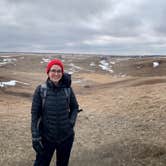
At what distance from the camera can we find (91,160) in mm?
6930

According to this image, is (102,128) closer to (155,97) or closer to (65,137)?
(155,97)

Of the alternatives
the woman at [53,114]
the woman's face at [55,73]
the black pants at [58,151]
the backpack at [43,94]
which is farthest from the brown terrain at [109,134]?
the woman's face at [55,73]

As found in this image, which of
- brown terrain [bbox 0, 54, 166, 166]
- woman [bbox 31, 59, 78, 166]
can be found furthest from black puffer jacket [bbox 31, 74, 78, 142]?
brown terrain [bbox 0, 54, 166, 166]

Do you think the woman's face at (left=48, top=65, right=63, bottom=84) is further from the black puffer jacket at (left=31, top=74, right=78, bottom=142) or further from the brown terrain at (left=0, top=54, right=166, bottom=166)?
the brown terrain at (left=0, top=54, right=166, bottom=166)

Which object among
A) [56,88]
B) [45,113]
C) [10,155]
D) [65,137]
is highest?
[56,88]

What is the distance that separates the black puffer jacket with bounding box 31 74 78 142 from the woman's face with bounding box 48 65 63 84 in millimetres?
57

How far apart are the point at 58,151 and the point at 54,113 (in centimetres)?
66

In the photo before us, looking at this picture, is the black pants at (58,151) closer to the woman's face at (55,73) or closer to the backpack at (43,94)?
the backpack at (43,94)

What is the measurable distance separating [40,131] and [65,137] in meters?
0.38

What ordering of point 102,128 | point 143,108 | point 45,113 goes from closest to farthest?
point 45,113 < point 102,128 < point 143,108

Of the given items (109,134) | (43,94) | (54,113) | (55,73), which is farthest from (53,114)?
(109,134)

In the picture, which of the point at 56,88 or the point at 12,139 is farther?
the point at 12,139

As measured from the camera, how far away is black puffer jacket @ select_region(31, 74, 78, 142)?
4.39 metres

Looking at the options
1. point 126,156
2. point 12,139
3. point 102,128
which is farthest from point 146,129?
point 12,139
